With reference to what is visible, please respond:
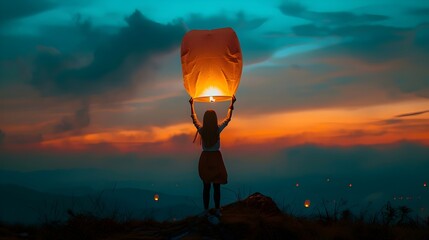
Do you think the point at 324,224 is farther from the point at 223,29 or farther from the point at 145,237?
the point at 223,29

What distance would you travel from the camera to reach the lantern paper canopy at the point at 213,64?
10.2m

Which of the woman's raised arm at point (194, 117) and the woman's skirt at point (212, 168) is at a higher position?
the woman's raised arm at point (194, 117)

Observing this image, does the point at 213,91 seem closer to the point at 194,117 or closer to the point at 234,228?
the point at 194,117

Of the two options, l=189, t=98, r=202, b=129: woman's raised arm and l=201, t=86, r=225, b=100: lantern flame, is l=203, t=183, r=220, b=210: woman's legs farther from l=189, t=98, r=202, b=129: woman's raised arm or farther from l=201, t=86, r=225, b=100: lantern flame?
l=201, t=86, r=225, b=100: lantern flame

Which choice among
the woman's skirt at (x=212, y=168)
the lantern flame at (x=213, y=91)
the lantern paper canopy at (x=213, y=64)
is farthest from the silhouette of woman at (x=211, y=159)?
the lantern paper canopy at (x=213, y=64)

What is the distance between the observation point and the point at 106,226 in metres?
9.17

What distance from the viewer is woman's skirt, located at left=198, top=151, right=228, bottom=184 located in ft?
32.3

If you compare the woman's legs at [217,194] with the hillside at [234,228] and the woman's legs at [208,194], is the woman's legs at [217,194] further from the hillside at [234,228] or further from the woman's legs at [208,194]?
the hillside at [234,228]

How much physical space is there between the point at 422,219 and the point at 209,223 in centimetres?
438

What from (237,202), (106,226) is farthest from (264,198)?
(106,226)

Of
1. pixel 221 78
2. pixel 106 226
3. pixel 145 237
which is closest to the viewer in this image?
pixel 145 237

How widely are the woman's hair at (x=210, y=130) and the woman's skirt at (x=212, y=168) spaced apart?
0.79 ft

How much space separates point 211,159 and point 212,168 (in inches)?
7.6

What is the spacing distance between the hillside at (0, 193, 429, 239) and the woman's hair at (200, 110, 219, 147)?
1.54 meters
